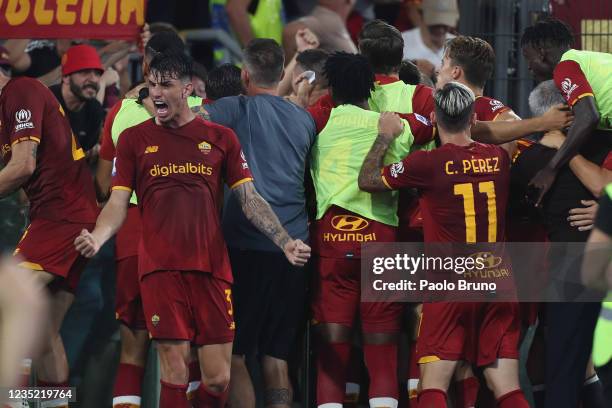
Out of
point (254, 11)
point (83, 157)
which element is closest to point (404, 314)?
point (83, 157)

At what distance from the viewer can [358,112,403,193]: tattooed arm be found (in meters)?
8.29

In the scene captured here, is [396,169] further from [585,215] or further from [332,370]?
[332,370]

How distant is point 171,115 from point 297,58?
1.79 metres

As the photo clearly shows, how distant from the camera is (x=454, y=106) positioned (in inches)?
314

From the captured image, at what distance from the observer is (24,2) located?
9.59 m

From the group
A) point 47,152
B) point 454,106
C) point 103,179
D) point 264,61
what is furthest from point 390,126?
point 47,152

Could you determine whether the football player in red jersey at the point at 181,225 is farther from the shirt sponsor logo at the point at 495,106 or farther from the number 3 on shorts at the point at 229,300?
the shirt sponsor logo at the point at 495,106

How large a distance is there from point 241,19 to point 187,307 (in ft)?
16.5

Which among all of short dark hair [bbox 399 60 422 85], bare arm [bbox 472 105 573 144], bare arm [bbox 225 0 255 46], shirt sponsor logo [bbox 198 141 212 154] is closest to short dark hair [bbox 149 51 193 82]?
shirt sponsor logo [bbox 198 141 212 154]

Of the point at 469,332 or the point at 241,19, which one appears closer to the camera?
the point at 469,332

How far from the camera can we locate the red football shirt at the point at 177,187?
7.89m

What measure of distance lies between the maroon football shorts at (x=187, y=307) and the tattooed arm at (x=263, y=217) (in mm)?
421

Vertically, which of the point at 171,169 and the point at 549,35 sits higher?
the point at 549,35

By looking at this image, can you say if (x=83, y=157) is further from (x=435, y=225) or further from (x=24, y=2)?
(x=435, y=225)
